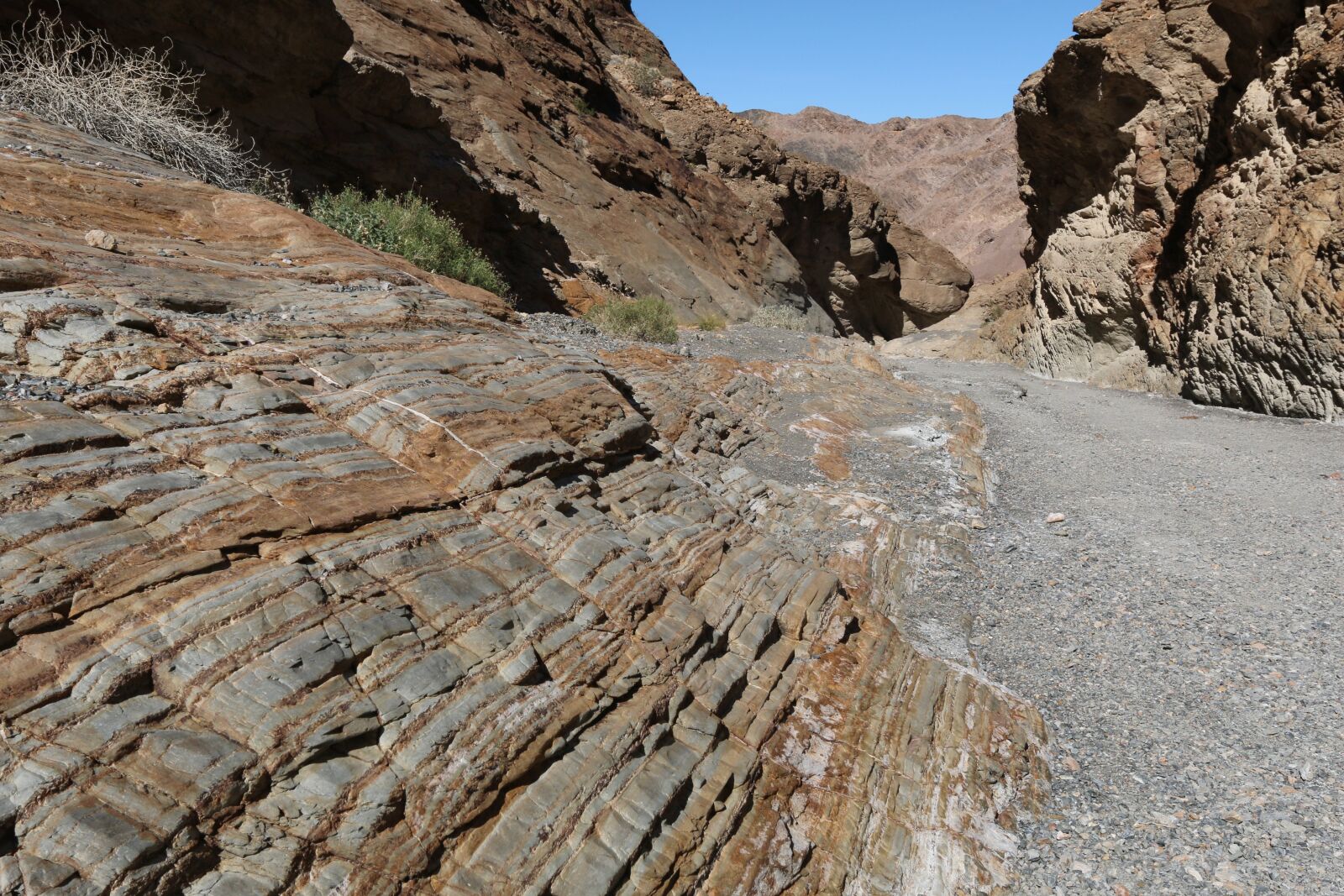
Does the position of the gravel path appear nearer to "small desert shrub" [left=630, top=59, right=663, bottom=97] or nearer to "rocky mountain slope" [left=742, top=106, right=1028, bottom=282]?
"small desert shrub" [left=630, top=59, right=663, bottom=97]

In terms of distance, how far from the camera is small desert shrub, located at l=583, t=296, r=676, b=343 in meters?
13.2

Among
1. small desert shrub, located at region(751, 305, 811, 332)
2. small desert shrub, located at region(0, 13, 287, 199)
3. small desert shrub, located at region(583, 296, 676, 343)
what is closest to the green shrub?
small desert shrub, located at region(0, 13, 287, 199)

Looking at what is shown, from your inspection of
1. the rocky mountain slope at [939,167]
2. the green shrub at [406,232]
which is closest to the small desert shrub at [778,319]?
the green shrub at [406,232]

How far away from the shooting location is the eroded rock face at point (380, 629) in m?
2.60

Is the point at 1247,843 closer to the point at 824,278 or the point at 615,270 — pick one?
the point at 615,270

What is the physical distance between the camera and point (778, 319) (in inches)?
816

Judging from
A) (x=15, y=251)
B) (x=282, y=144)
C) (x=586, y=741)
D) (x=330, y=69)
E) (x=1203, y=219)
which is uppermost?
(x=1203, y=219)

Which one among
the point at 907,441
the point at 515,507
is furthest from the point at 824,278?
the point at 515,507

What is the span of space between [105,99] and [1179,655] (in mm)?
10569

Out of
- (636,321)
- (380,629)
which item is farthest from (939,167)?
(380,629)

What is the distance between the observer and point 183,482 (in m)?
3.36

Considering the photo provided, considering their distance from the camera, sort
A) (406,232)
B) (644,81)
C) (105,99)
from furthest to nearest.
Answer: (644,81) → (406,232) → (105,99)

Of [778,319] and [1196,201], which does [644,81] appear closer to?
[778,319]

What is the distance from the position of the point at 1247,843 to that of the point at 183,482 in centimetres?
562
